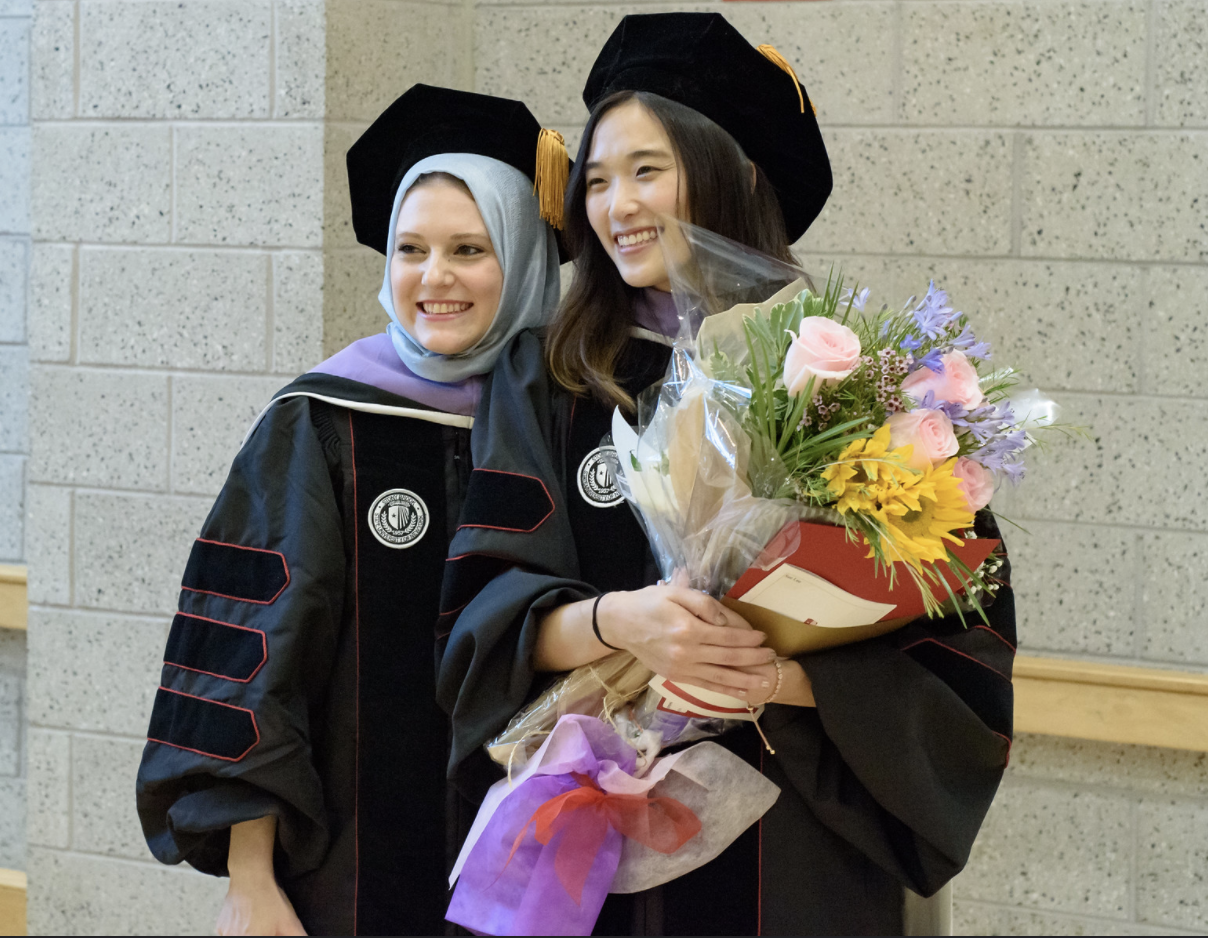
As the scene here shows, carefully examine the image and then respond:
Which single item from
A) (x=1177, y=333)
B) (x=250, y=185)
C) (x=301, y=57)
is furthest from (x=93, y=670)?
(x=1177, y=333)

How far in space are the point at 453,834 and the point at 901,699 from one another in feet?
2.28

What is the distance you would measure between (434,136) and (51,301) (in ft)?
4.59

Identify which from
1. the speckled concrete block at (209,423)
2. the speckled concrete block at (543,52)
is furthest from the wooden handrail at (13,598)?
the speckled concrete block at (543,52)

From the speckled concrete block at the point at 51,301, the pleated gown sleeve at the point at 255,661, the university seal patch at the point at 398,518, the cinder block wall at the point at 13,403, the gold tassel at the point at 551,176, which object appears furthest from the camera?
the cinder block wall at the point at 13,403

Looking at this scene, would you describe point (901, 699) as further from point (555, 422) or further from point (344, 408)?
point (344, 408)

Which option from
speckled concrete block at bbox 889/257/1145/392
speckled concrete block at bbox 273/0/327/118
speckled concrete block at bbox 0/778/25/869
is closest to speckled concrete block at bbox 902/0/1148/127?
speckled concrete block at bbox 889/257/1145/392

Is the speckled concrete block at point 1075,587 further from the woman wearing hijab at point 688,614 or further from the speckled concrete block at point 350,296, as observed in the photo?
the speckled concrete block at point 350,296

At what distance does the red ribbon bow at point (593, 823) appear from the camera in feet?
4.70

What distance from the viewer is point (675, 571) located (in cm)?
141

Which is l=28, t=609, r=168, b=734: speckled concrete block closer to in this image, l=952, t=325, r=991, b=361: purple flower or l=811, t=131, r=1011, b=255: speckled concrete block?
l=811, t=131, r=1011, b=255: speckled concrete block

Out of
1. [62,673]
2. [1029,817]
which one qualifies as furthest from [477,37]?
[1029,817]

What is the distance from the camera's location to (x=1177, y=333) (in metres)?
2.60

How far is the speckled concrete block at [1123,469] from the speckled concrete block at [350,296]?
1507 millimetres

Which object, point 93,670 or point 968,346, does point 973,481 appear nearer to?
point 968,346
